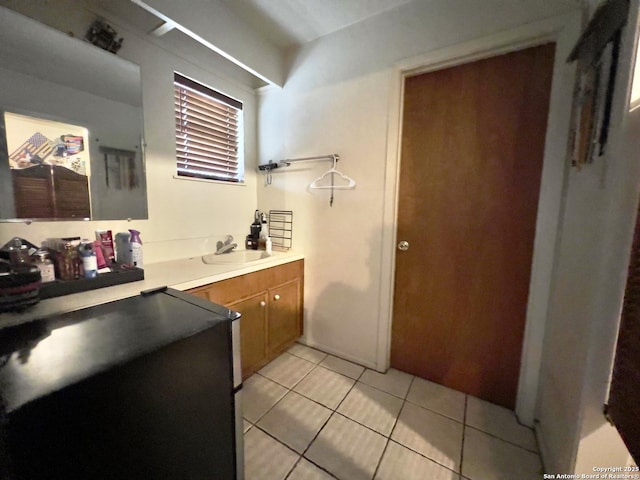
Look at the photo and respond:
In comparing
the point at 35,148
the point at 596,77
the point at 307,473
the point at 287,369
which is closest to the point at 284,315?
the point at 287,369

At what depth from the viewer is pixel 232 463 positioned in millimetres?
915

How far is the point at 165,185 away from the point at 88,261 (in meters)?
0.75

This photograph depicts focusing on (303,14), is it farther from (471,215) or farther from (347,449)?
(347,449)

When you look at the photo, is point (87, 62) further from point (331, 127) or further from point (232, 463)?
point (232, 463)

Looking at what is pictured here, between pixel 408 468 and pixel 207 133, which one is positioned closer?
pixel 408 468

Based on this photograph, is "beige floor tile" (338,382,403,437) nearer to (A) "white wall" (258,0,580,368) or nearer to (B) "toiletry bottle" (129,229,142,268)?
(A) "white wall" (258,0,580,368)

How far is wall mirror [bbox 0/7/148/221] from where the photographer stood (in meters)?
Result: 1.10

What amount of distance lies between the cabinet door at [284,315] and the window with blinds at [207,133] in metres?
1.07

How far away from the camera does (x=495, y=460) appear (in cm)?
121

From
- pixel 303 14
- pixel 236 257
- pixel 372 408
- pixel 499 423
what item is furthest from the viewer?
pixel 236 257

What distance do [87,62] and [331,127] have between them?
1.43 m

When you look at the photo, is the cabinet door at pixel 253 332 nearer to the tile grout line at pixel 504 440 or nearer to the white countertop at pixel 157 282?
the white countertop at pixel 157 282

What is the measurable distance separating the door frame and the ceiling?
439 mm

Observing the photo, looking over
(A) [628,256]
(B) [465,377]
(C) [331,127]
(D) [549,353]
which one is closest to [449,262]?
(D) [549,353]
